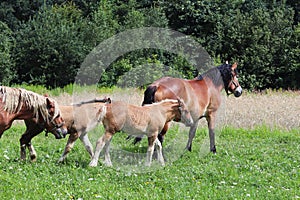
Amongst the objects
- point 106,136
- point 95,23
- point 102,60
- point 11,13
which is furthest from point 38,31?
point 106,136

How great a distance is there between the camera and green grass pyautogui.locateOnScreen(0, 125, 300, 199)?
769 centimetres

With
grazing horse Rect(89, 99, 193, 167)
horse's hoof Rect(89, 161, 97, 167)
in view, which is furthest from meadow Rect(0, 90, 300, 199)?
grazing horse Rect(89, 99, 193, 167)

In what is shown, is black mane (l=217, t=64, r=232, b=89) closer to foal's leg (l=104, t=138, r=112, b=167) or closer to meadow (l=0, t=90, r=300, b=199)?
meadow (l=0, t=90, r=300, b=199)

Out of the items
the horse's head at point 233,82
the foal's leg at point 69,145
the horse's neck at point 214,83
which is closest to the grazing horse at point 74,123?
the foal's leg at point 69,145

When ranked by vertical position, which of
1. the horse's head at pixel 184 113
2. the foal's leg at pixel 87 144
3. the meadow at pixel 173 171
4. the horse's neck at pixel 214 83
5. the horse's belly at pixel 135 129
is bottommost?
the meadow at pixel 173 171

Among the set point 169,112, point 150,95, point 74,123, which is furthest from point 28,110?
point 150,95

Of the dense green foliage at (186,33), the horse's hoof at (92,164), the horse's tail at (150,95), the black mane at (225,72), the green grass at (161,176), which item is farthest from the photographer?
the dense green foliage at (186,33)

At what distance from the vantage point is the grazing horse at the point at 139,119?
31.0ft

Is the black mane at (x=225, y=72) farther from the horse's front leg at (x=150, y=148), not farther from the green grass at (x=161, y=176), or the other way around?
the horse's front leg at (x=150, y=148)

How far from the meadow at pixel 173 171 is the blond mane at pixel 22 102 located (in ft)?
3.21

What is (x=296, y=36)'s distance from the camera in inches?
1110

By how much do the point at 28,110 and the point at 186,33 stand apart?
22.2 metres

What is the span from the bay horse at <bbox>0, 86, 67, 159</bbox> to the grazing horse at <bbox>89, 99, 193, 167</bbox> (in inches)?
→ 33.3

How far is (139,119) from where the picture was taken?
961cm
